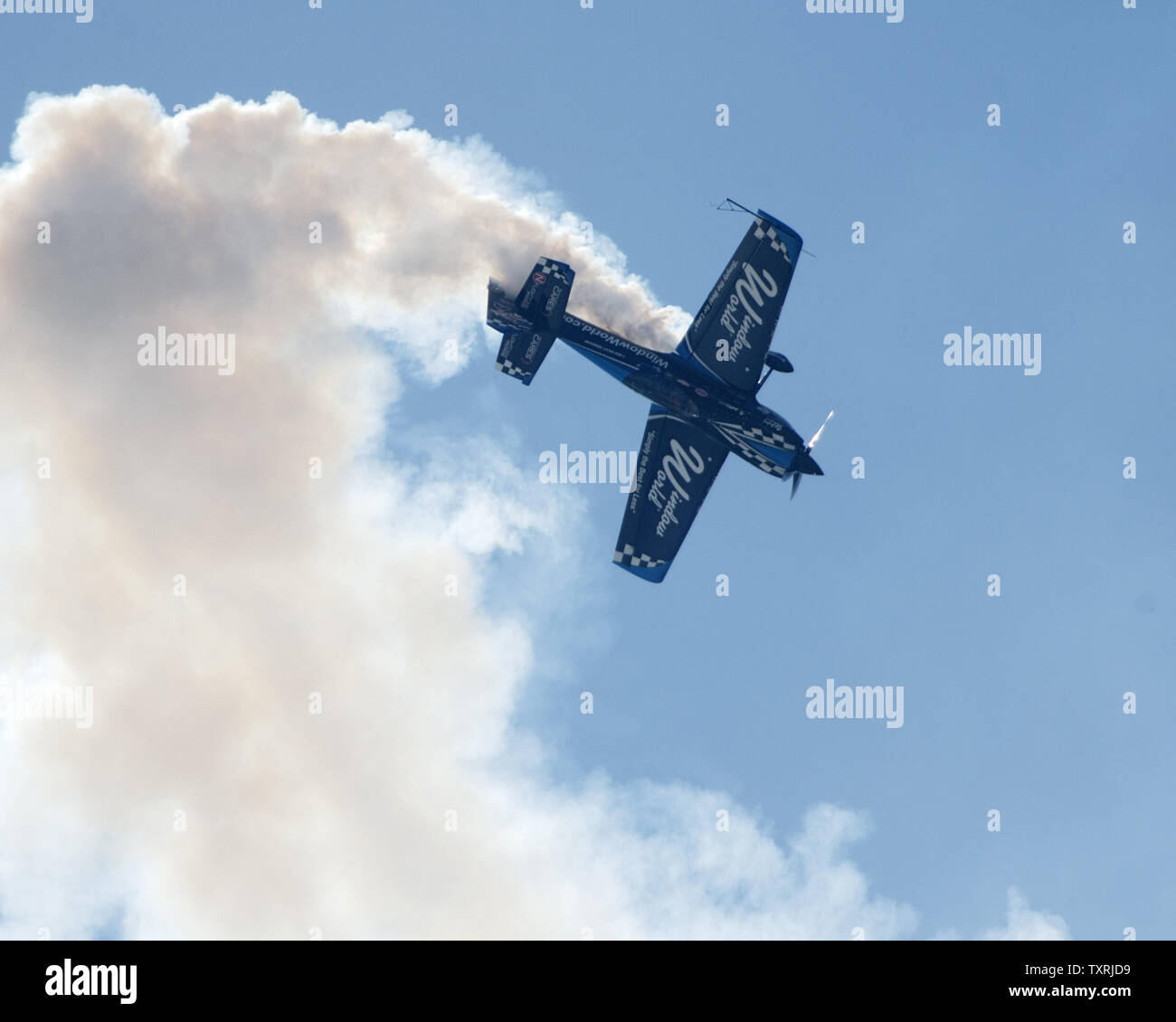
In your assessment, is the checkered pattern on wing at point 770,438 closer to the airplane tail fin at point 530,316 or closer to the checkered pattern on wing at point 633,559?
the checkered pattern on wing at point 633,559

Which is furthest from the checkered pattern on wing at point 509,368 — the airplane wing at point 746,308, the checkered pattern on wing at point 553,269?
the airplane wing at point 746,308

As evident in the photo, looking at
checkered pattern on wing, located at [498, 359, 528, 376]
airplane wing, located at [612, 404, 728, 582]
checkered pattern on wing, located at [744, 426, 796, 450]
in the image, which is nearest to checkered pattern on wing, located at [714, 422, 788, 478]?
checkered pattern on wing, located at [744, 426, 796, 450]

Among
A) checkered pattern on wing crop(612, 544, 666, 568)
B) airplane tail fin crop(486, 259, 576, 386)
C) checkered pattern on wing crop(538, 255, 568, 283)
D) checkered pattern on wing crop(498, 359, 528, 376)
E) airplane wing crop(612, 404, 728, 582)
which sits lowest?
checkered pattern on wing crop(612, 544, 666, 568)

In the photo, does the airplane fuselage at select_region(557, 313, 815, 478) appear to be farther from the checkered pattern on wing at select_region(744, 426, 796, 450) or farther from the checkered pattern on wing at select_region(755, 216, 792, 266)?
the checkered pattern on wing at select_region(755, 216, 792, 266)

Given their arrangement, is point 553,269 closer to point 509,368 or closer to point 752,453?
point 509,368

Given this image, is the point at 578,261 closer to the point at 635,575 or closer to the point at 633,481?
the point at 633,481
